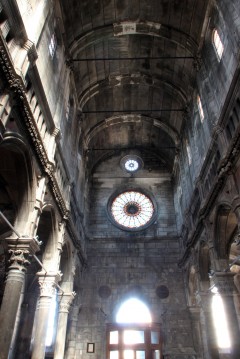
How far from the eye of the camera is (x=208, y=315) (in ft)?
41.6

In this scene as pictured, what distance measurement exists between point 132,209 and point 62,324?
9.12 meters

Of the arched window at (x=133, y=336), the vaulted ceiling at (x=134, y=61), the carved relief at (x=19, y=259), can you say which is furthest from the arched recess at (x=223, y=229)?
the vaulted ceiling at (x=134, y=61)

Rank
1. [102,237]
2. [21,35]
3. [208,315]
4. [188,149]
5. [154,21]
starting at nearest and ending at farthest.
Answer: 1. [21,35]
2. [208,315]
3. [154,21]
4. [188,149]
5. [102,237]

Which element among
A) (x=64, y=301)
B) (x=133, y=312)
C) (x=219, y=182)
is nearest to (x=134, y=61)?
(x=219, y=182)

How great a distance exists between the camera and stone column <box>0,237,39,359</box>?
697cm

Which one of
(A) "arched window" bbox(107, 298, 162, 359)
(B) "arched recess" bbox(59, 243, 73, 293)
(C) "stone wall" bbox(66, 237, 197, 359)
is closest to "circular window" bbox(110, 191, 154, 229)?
(C) "stone wall" bbox(66, 237, 197, 359)

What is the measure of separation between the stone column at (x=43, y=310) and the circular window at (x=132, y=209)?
29.6 ft

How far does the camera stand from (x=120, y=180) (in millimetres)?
21109

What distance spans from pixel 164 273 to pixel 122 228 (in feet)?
12.0

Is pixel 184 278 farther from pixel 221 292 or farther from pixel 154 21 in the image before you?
pixel 154 21

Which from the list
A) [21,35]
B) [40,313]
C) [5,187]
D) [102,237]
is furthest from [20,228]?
[102,237]

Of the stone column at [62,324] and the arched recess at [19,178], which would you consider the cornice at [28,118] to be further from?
the stone column at [62,324]

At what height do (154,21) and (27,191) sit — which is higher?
(154,21)

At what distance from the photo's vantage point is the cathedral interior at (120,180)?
8742 millimetres
